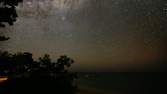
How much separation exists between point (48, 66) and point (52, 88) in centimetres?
107

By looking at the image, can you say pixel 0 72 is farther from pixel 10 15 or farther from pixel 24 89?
pixel 10 15

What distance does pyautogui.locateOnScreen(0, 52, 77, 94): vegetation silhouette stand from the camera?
11266 millimetres

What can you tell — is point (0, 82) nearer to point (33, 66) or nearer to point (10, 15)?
point (33, 66)

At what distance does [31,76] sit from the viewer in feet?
40.0

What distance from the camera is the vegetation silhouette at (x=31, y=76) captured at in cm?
1127

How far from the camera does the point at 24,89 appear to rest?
11586mm

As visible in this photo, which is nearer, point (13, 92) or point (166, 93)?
point (13, 92)

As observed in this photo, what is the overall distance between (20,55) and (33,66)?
891mm

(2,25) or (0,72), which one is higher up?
(2,25)

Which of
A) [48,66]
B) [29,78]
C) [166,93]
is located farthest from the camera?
[166,93]

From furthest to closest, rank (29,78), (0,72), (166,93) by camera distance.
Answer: (166,93), (29,78), (0,72)

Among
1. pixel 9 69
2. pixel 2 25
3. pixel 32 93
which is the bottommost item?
pixel 32 93

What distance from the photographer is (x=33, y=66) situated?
40.3 ft

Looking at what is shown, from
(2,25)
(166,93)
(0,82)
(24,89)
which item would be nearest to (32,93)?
(24,89)
